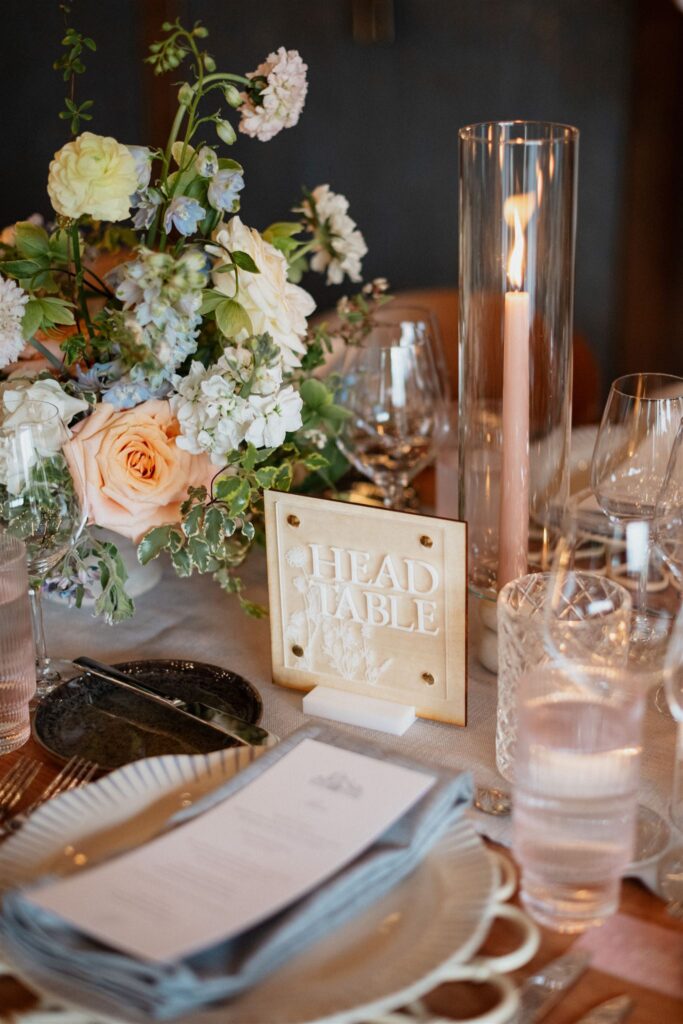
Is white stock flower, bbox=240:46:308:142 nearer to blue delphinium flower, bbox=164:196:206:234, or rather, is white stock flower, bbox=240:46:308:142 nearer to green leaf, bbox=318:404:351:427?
blue delphinium flower, bbox=164:196:206:234

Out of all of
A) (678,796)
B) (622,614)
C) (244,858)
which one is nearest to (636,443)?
(622,614)

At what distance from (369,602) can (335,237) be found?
0.55 metres

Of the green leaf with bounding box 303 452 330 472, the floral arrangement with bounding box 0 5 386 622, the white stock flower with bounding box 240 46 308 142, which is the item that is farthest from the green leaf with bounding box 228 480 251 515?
the white stock flower with bounding box 240 46 308 142

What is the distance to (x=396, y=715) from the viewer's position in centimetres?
98

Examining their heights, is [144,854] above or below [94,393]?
Result: below

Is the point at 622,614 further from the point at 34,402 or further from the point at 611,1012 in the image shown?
the point at 34,402

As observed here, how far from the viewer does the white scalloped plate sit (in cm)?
62

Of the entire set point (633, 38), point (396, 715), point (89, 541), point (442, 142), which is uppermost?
point (633, 38)

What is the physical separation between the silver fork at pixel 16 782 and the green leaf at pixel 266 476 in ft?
1.05

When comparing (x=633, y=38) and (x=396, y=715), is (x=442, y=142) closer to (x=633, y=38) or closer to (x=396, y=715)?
(x=633, y=38)

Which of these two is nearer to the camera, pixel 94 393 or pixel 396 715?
pixel 396 715

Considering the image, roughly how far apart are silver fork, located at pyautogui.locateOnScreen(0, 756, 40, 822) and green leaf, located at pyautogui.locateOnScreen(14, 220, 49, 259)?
0.52 metres

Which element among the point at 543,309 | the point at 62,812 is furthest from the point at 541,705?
the point at 543,309

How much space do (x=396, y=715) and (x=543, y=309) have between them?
39 centimetres
